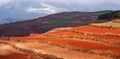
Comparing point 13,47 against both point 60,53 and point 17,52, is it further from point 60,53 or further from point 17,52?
point 60,53

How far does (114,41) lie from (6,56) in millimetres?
12712

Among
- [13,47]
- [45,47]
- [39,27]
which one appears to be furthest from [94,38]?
[39,27]

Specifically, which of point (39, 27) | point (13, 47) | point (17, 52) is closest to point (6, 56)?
point (17, 52)

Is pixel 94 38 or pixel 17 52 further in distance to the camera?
pixel 94 38

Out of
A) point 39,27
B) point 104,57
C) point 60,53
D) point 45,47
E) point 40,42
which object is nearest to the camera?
point 104,57

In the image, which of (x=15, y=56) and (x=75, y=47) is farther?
(x=75, y=47)

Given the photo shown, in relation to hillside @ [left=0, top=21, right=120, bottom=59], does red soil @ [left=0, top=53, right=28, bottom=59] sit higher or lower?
higher

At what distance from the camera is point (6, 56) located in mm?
34094

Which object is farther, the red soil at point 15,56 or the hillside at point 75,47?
the hillside at point 75,47

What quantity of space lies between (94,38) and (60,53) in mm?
10143

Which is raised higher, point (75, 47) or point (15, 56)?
point (15, 56)

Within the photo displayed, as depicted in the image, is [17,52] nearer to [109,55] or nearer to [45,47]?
[45,47]

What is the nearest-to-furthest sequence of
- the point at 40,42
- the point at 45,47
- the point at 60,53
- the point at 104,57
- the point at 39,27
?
the point at 104,57, the point at 60,53, the point at 45,47, the point at 40,42, the point at 39,27

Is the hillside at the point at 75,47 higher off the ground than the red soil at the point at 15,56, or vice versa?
the red soil at the point at 15,56
